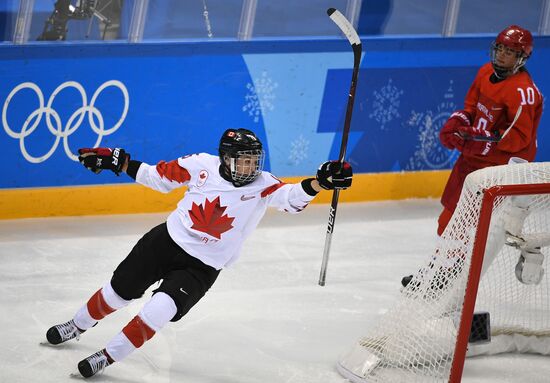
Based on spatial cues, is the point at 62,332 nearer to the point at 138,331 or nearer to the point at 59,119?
the point at 138,331

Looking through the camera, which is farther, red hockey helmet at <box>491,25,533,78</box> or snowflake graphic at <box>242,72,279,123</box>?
snowflake graphic at <box>242,72,279,123</box>

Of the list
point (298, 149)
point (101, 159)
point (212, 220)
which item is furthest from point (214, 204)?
point (298, 149)

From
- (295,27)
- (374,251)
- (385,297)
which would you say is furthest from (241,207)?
(295,27)

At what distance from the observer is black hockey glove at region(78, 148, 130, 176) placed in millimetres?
4383

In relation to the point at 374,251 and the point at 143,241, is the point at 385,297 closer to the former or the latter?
the point at 374,251

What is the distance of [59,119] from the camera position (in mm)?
6320

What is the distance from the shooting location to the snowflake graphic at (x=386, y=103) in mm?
7215

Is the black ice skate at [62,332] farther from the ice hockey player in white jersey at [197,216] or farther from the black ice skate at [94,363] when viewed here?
the black ice skate at [94,363]

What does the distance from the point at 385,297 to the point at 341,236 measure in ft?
3.36

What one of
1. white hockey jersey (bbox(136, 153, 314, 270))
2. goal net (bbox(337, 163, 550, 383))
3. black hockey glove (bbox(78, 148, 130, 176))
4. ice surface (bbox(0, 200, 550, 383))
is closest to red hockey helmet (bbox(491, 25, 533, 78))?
goal net (bbox(337, 163, 550, 383))

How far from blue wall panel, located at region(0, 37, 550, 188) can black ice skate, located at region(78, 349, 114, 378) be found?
2285mm

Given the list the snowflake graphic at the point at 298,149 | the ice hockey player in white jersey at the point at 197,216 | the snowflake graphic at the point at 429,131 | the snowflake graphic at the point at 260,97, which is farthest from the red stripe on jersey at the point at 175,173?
the snowflake graphic at the point at 429,131

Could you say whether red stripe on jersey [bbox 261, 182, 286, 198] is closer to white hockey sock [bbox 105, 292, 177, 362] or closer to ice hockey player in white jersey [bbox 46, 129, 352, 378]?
ice hockey player in white jersey [bbox 46, 129, 352, 378]

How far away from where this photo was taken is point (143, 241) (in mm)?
4430
